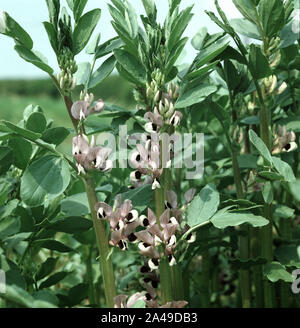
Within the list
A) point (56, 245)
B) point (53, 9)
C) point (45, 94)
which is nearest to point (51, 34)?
point (53, 9)

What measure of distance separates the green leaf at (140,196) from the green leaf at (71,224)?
0.08 m

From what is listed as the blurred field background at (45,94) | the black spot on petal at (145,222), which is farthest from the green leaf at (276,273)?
the blurred field background at (45,94)

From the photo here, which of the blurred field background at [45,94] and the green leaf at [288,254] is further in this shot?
the blurred field background at [45,94]

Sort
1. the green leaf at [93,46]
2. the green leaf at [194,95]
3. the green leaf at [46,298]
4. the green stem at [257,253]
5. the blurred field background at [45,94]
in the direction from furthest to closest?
the blurred field background at [45,94], the green stem at [257,253], the green leaf at [93,46], the green leaf at [194,95], the green leaf at [46,298]

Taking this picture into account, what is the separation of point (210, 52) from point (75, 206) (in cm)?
32

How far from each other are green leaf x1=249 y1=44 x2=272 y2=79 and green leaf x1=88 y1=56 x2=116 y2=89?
0.21 metres

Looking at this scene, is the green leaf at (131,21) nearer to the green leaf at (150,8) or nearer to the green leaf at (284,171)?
the green leaf at (150,8)

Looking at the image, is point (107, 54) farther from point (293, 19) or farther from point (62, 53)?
point (293, 19)

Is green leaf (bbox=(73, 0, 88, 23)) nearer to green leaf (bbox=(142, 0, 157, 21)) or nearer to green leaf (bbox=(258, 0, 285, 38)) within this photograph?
green leaf (bbox=(142, 0, 157, 21))

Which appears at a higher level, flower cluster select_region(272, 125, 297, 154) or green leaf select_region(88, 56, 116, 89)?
green leaf select_region(88, 56, 116, 89)

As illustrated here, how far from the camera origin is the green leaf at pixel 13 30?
681 mm

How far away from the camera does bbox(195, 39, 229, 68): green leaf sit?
0.71 meters

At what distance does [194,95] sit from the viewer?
740mm


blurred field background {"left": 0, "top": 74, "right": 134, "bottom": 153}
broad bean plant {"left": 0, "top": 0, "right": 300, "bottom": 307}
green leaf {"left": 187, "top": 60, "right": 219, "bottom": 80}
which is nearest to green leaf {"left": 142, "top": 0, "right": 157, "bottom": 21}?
broad bean plant {"left": 0, "top": 0, "right": 300, "bottom": 307}
